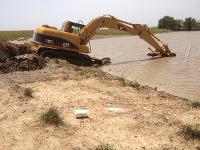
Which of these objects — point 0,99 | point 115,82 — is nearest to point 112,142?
point 0,99

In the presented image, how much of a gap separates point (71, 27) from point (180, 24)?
10468cm

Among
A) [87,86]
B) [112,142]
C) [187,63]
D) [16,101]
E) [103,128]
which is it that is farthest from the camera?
[187,63]

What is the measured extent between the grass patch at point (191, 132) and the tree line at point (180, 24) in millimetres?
114240

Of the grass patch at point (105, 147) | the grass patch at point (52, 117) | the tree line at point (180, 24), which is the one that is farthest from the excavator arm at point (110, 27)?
the tree line at point (180, 24)

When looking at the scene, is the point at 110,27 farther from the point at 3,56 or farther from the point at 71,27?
the point at 3,56

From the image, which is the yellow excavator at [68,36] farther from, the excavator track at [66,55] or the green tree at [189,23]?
the green tree at [189,23]

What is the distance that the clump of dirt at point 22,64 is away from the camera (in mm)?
16797

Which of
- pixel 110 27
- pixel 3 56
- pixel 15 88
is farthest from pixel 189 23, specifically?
pixel 15 88

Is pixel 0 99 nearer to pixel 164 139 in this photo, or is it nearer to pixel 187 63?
pixel 164 139

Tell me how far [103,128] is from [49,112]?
1391 mm

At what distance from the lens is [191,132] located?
318 inches

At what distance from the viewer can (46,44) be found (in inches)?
803

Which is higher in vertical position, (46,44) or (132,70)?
(46,44)

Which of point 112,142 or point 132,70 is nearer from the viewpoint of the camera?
point 112,142
